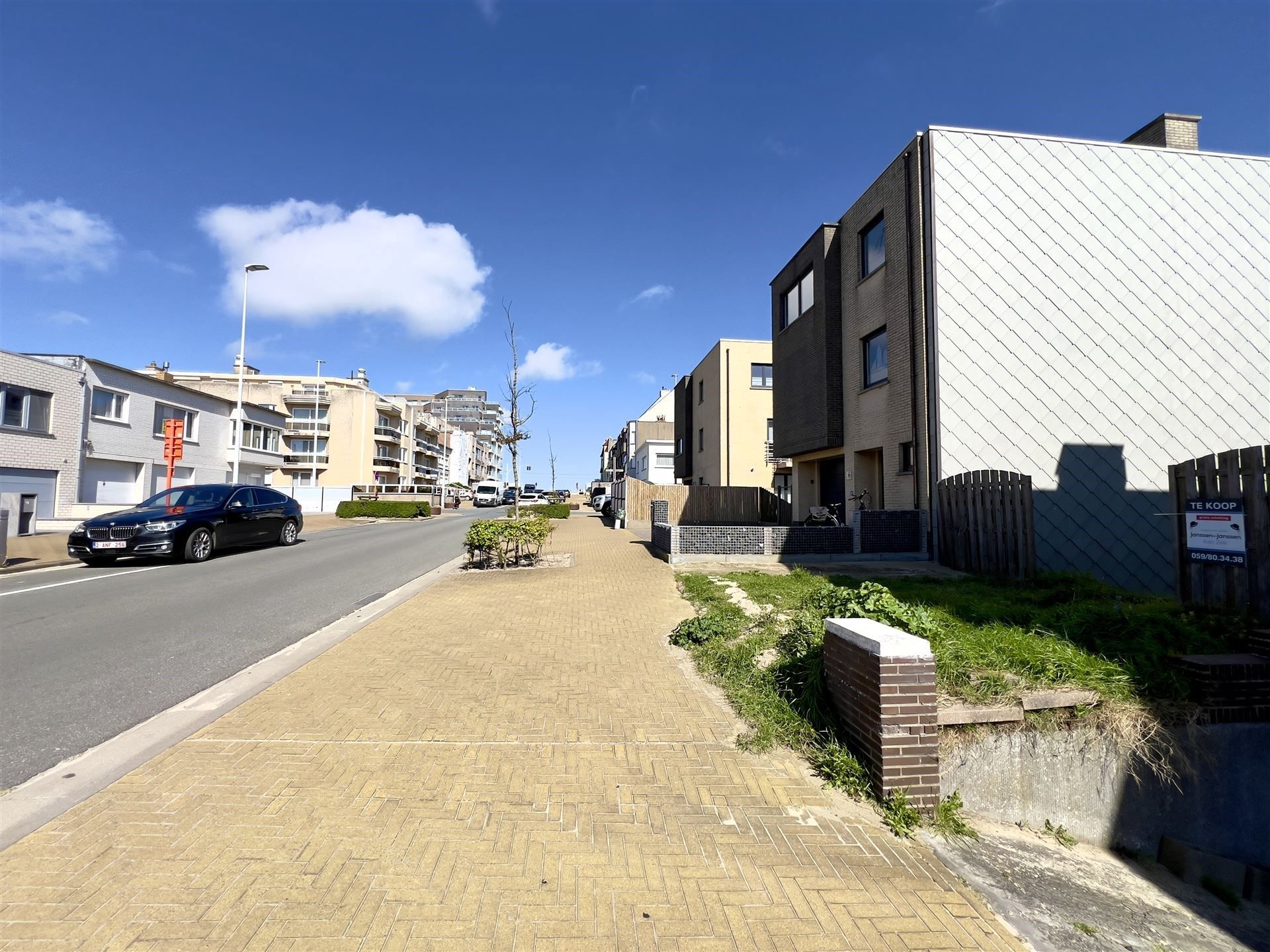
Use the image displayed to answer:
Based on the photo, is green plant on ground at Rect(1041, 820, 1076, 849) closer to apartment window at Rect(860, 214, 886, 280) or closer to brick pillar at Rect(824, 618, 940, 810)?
brick pillar at Rect(824, 618, 940, 810)

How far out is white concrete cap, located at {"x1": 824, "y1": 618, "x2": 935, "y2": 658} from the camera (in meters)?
3.50

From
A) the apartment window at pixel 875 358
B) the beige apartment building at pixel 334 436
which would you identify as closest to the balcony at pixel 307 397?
the beige apartment building at pixel 334 436

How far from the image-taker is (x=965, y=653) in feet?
14.9

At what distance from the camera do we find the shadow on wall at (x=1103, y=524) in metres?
12.1

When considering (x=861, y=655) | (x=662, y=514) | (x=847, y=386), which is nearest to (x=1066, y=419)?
(x=847, y=386)

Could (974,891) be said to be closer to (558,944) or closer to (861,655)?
(861,655)

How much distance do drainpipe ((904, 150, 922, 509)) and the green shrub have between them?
813 centimetres

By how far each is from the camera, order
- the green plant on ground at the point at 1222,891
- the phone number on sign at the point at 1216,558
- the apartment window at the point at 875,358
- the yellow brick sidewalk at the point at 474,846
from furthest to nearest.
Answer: the apartment window at the point at 875,358
the phone number on sign at the point at 1216,558
the green plant on ground at the point at 1222,891
the yellow brick sidewalk at the point at 474,846

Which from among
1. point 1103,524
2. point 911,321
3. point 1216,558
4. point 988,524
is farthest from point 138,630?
point 1103,524

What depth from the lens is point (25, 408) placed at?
21.4 metres

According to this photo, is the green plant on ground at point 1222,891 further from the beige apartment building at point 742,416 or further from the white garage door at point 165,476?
the white garage door at point 165,476

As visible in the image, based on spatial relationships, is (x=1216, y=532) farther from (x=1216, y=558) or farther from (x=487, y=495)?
(x=487, y=495)

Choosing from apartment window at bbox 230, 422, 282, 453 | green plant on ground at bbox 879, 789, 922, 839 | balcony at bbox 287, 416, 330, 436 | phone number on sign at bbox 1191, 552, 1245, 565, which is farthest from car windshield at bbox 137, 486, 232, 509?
balcony at bbox 287, 416, 330, 436

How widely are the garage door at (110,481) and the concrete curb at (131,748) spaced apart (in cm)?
2543
